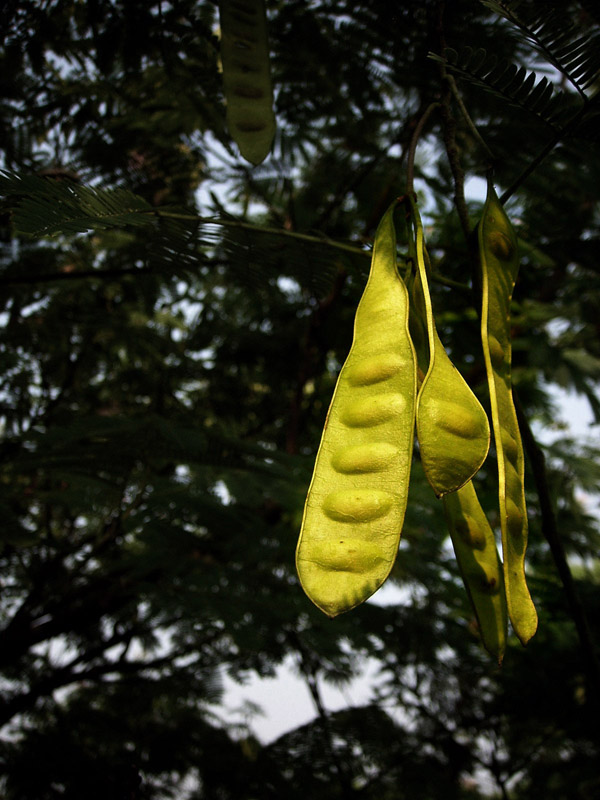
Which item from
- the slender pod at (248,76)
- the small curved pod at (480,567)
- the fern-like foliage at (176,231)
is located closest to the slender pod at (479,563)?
the small curved pod at (480,567)

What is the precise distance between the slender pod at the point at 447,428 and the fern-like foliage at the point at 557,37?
577 millimetres

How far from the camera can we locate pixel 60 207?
45.8 inches

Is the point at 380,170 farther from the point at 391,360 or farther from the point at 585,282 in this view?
the point at 391,360

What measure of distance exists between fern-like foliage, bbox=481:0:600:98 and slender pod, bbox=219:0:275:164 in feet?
2.69

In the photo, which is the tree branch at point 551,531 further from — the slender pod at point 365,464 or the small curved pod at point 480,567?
the slender pod at point 365,464

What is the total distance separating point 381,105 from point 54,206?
208cm

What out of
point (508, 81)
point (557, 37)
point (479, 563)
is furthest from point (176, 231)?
point (479, 563)

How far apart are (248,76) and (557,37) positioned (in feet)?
3.30

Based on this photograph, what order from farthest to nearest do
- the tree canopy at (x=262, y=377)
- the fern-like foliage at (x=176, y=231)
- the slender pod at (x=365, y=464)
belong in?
the tree canopy at (x=262, y=377) < the fern-like foliage at (x=176, y=231) < the slender pod at (x=365, y=464)

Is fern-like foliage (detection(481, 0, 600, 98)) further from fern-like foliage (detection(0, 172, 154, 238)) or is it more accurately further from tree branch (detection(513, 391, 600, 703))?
fern-like foliage (detection(0, 172, 154, 238))

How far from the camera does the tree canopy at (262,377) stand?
5.33 feet

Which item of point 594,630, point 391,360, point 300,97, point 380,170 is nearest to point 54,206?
point 391,360

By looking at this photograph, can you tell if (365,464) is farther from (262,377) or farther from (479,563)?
(262,377)

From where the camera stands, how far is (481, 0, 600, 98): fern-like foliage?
3.51 feet
